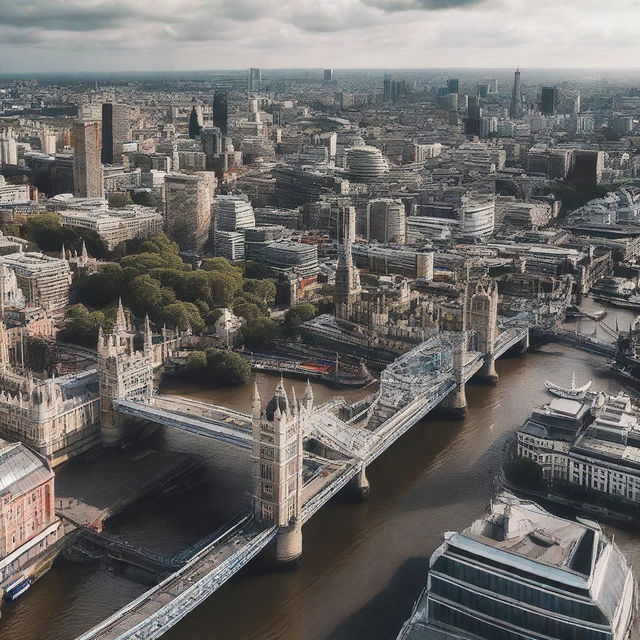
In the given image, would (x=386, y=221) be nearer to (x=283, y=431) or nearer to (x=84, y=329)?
(x=84, y=329)

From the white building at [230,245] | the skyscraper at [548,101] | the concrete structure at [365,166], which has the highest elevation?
the skyscraper at [548,101]

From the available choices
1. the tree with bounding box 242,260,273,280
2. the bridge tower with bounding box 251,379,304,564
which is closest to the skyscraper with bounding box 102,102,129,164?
the tree with bounding box 242,260,273,280

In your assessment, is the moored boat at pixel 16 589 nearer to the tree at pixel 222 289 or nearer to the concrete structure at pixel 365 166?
the tree at pixel 222 289

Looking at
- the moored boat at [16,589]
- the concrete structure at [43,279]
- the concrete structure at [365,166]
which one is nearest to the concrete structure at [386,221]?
the concrete structure at [365,166]

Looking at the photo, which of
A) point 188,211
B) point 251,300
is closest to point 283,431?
point 251,300

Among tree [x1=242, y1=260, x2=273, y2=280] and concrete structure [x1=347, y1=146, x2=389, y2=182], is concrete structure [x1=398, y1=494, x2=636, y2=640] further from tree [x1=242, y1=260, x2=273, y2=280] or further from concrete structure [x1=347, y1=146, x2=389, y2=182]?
concrete structure [x1=347, y1=146, x2=389, y2=182]


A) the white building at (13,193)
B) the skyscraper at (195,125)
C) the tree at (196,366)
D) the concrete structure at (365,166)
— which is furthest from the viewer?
the skyscraper at (195,125)
